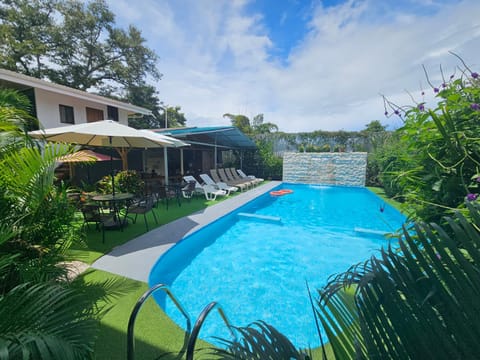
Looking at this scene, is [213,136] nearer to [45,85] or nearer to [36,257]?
[45,85]

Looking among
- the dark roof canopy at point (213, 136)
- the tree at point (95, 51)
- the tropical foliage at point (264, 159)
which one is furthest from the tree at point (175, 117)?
the dark roof canopy at point (213, 136)

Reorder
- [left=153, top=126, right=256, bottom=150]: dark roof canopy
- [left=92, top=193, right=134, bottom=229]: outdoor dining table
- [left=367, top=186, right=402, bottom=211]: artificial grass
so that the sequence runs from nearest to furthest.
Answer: [left=92, top=193, right=134, bottom=229]: outdoor dining table → [left=367, top=186, right=402, bottom=211]: artificial grass → [left=153, top=126, right=256, bottom=150]: dark roof canopy

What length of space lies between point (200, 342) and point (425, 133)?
9.50 ft

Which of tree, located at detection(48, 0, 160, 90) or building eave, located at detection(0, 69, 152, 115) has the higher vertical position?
tree, located at detection(48, 0, 160, 90)

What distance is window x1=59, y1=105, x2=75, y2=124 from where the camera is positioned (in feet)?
33.1

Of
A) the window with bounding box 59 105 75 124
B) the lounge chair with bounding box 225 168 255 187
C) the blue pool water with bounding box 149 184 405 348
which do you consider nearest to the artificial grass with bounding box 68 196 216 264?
the blue pool water with bounding box 149 184 405 348

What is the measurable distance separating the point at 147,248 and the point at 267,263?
256cm

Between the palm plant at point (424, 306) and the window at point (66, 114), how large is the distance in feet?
43.0

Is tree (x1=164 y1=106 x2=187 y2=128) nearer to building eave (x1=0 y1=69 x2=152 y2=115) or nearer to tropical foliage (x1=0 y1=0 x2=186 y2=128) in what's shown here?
tropical foliage (x1=0 y1=0 x2=186 y2=128)

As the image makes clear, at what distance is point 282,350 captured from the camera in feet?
2.58

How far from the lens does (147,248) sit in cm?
435

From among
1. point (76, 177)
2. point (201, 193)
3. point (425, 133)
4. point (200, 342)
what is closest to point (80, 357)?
point (200, 342)

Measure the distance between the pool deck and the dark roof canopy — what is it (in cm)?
446

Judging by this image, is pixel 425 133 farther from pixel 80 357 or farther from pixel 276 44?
pixel 276 44
